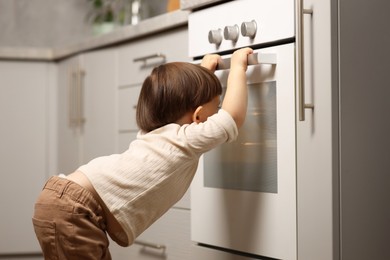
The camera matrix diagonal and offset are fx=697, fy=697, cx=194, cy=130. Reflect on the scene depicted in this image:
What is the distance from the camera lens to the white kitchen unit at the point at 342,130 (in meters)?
1.31

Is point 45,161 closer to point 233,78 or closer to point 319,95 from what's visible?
point 233,78

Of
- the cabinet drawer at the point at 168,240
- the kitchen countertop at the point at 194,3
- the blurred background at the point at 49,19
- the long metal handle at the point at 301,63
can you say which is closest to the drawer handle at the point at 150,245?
Answer: the cabinet drawer at the point at 168,240

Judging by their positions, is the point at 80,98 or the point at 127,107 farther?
the point at 80,98

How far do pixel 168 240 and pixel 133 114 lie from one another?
479 millimetres

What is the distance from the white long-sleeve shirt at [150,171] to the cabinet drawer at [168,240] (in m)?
0.46

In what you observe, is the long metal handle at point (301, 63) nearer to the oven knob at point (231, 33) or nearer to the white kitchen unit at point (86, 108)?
the oven knob at point (231, 33)

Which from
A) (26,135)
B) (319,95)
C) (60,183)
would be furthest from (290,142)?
(26,135)

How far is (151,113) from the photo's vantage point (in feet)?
5.09

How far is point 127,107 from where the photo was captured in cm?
241

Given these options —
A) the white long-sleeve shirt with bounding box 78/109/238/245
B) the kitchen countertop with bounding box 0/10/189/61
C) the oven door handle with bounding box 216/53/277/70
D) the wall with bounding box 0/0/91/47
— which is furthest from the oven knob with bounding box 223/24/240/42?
the wall with bounding box 0/0/91/47

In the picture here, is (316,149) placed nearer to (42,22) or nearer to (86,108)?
(86,108)

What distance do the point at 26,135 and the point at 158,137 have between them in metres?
1.57

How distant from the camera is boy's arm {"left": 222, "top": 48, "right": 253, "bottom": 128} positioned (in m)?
1.46

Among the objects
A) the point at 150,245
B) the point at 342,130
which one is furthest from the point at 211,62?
the point at 150,245
